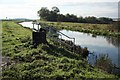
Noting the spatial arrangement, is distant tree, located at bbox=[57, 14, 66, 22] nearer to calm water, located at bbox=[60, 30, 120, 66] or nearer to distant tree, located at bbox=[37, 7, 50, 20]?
distant tree, located at bbox=[37, 7, 50, 20]

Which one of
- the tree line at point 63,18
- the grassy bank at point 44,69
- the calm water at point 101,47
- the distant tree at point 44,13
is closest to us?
the grassy bank at point 44,69

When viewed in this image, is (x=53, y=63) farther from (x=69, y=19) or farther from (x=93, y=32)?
(x=69, y=19)

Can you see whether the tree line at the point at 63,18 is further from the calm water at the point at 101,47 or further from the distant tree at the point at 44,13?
the calm water at the point at 101,47

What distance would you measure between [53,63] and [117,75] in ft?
13.3

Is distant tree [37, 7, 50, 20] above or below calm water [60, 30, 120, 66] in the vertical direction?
above

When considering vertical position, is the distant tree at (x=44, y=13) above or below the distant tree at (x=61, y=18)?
above

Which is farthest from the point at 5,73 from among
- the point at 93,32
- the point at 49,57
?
the point at 93,32

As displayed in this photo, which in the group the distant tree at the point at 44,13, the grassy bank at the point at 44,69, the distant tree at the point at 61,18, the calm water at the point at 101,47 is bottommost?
the calm water at the point at 101,47

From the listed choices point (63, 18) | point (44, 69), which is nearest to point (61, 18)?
point (63, 18)

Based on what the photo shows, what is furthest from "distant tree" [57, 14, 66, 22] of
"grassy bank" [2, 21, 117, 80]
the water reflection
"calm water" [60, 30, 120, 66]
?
"grassy bank" [2, 21, 117, 80]

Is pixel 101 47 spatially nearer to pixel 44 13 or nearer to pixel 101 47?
pixel 101 47

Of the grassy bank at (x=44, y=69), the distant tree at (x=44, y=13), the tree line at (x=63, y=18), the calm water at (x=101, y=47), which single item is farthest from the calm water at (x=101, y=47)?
the distant tree at (x=44, y=13)

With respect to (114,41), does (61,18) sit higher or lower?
higher

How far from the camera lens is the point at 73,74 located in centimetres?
1449
